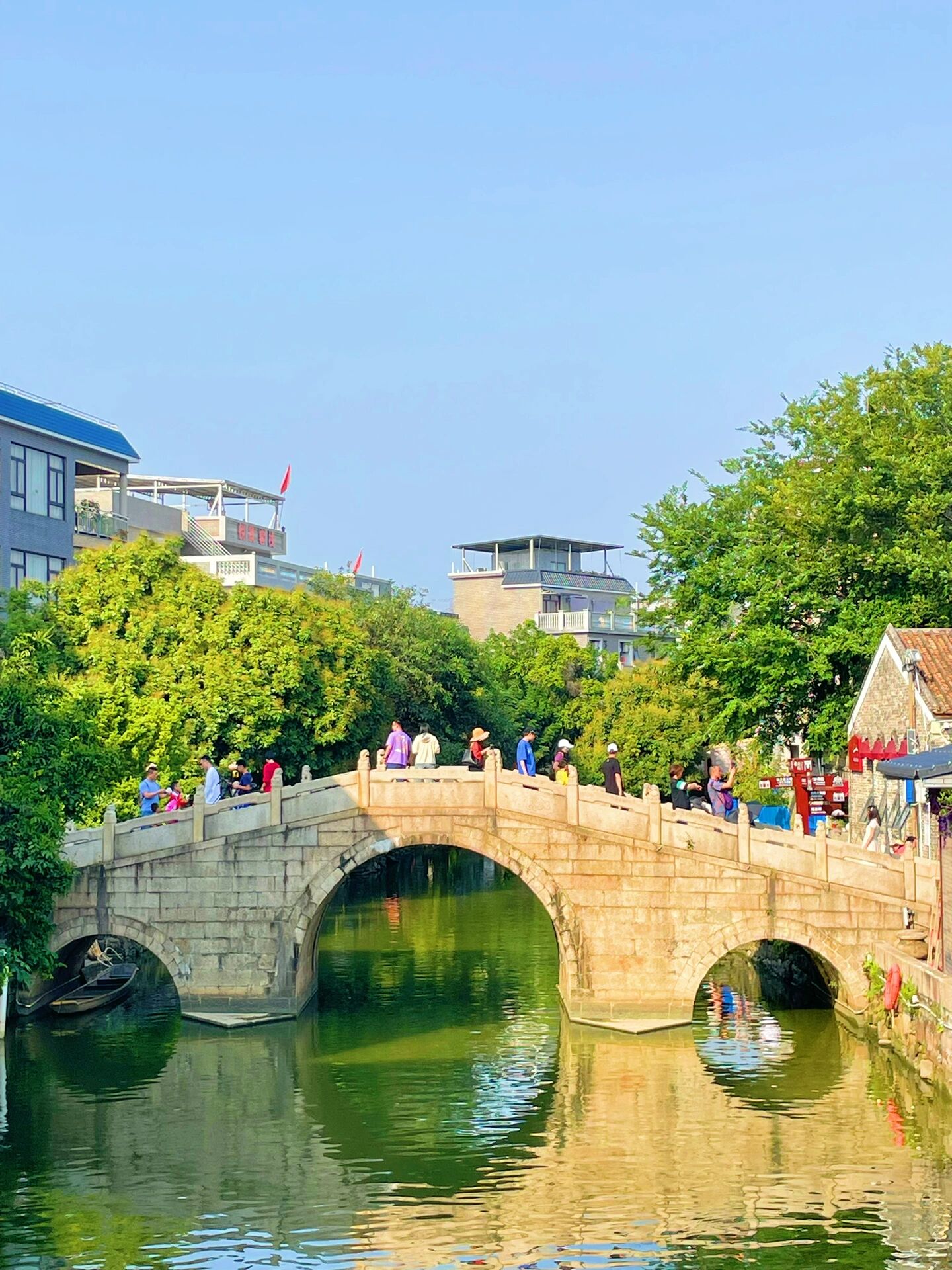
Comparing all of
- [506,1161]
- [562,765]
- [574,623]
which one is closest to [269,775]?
[562,765]

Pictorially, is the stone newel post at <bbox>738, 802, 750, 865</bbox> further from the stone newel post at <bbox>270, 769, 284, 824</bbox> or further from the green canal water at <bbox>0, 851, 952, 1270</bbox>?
the stone newel post at <bbox>270, 769, 284, 824</bbox>

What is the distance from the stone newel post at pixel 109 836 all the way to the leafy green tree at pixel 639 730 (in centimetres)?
3122

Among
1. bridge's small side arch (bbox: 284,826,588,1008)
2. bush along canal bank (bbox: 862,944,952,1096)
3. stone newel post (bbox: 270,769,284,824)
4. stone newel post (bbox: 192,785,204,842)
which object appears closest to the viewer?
bush along canal bank (bbox: 862,944,952,1096)

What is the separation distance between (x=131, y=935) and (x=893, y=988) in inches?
473

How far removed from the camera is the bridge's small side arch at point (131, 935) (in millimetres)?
27000

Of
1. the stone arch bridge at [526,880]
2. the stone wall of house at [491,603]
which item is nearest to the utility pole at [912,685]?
the stone arch bridge at [526,880]

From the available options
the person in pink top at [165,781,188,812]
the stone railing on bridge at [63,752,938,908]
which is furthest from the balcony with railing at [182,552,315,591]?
the stone railing on bridge at [63,752,938,908]

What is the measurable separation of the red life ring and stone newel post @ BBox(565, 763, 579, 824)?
18.0 feet

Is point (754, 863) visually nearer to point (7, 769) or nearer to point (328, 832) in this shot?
point (328, 832)

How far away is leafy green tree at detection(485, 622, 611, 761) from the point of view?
64.9 m

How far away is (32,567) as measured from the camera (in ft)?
146

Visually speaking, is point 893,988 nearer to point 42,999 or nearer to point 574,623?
point 42,999

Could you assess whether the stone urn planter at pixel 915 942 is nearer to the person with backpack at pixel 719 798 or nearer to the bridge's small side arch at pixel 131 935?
the person with backpack at pixel 719 798

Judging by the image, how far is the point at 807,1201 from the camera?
1842cm
